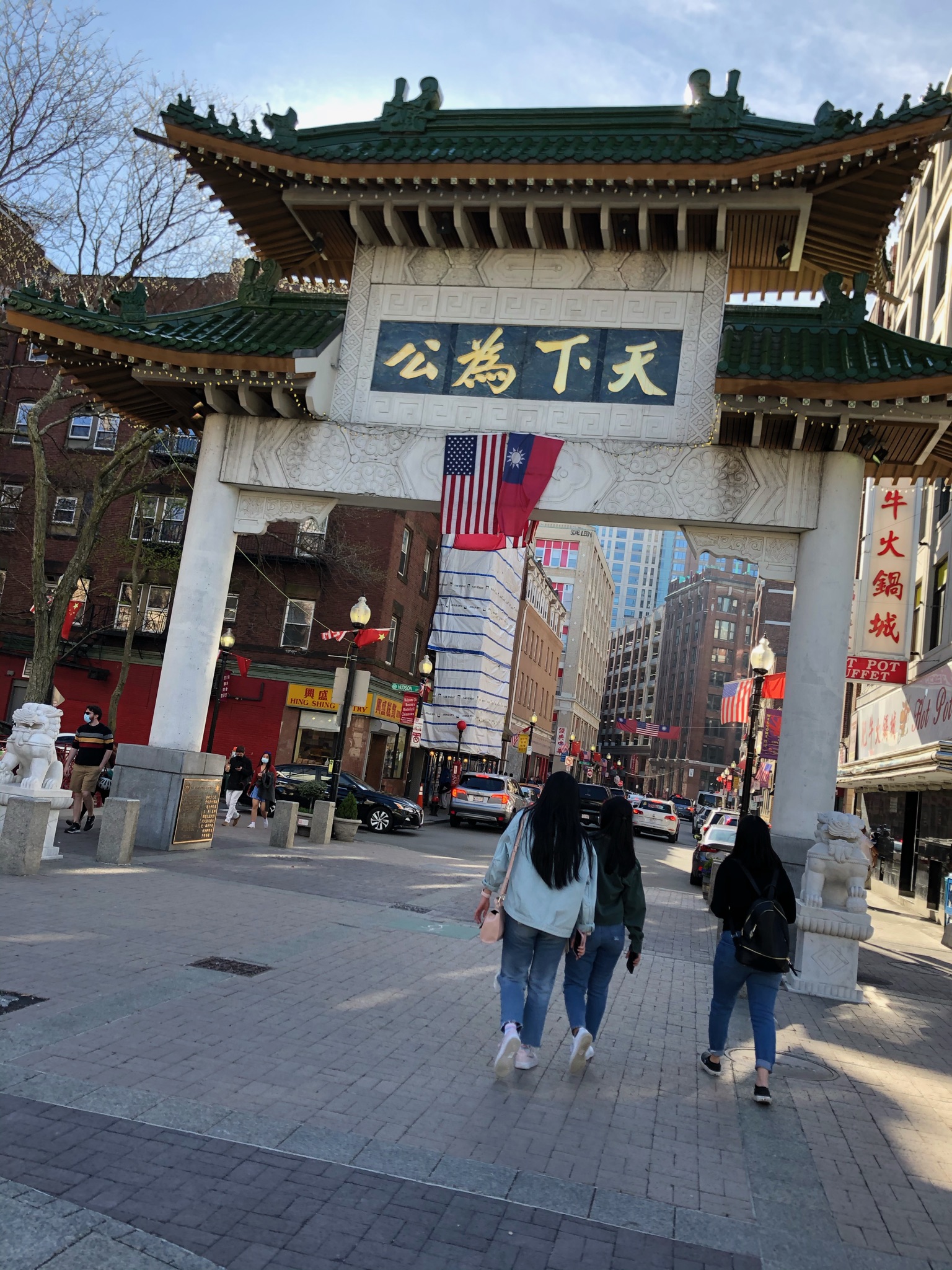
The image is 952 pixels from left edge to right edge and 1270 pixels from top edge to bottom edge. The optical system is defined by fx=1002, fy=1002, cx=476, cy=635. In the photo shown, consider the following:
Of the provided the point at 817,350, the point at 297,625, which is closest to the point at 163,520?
the point at 297,625

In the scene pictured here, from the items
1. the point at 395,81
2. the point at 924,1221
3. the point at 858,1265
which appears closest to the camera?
the point at 858,1265

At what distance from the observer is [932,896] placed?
21.3 metres

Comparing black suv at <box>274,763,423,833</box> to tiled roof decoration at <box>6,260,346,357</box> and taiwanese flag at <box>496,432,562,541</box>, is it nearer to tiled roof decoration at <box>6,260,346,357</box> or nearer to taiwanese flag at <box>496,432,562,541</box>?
tiled roof decoration at <box>6,260,346,357</box>

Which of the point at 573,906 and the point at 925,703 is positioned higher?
the point at 925,703

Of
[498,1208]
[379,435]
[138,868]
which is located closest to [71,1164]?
[498,1208]

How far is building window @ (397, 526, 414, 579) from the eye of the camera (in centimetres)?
3666

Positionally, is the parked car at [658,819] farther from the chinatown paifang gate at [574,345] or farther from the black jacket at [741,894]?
the black jacket at [741,894]

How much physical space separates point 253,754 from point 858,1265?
31.6 metres

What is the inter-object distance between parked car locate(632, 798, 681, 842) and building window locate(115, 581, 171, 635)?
2227 centimetres

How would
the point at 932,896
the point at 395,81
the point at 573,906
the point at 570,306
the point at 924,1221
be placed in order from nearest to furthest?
the point at 924,1221 < the point at 573,906 < the point at 570,306 < the point at 395,81 < the point at 932,896

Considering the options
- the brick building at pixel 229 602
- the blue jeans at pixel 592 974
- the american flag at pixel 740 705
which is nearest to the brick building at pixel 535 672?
the brick building at pixel 229 602

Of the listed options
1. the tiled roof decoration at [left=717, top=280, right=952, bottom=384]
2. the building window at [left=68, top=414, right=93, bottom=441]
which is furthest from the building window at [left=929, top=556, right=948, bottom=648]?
the building window at [left=68, top=414, right=93, bottom=441]

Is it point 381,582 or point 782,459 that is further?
point 381,582

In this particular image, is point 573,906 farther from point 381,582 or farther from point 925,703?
point 381,582
